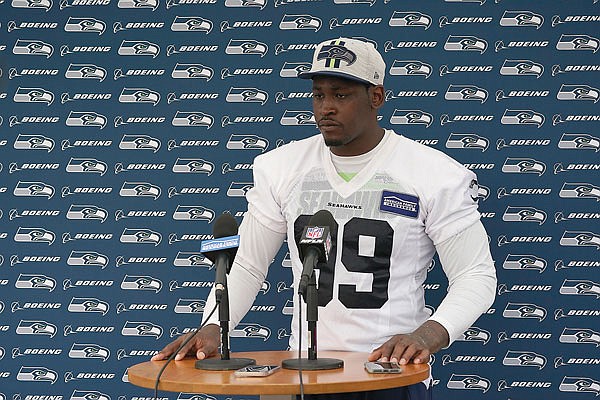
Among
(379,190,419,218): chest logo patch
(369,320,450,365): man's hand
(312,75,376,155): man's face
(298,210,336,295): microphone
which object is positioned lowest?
(369,320,450,365): man's hand

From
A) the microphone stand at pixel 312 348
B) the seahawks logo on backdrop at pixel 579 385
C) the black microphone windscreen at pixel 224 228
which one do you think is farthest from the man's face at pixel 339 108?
the seahawks logo on backdrop at pixel 579 385

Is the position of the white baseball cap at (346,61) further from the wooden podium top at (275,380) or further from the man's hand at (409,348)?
the wooden podium top at (275,380)

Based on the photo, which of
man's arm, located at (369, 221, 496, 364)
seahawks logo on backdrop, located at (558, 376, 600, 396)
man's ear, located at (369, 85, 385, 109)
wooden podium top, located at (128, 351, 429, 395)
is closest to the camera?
wooden podium top, located at (128, 351, 429, 395)

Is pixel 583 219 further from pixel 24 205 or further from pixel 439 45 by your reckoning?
pixel 24 205

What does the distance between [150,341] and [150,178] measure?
696 mm

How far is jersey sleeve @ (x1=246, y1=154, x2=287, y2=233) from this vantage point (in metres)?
3.28

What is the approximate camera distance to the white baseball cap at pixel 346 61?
3051 millimetres

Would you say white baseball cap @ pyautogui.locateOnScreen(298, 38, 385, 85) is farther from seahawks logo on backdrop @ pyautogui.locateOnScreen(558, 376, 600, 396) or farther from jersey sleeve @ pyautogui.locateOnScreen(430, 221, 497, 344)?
seahawks logo on backdrop @ pyautogui.locateOnScreen(558, 376, 600, 396)

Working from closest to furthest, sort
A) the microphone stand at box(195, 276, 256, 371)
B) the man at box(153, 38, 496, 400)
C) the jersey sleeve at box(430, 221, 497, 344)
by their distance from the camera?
the microphone stand at box(195, 276, 256, 371)
the jersey sleeve at box(430, 221, 497, 344)
the man at box(153, 38, 496, 400)

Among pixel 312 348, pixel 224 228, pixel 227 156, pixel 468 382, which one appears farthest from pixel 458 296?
pixel 227 156

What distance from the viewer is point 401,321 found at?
10.1 feet

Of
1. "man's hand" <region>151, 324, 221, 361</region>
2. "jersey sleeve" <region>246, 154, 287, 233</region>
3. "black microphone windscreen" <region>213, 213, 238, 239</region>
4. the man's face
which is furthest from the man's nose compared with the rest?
"man's hand" <region>151, 324, 221, 361</region>

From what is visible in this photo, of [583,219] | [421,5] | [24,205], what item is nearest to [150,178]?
[24,205]

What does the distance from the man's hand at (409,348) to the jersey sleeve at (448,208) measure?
43cm
